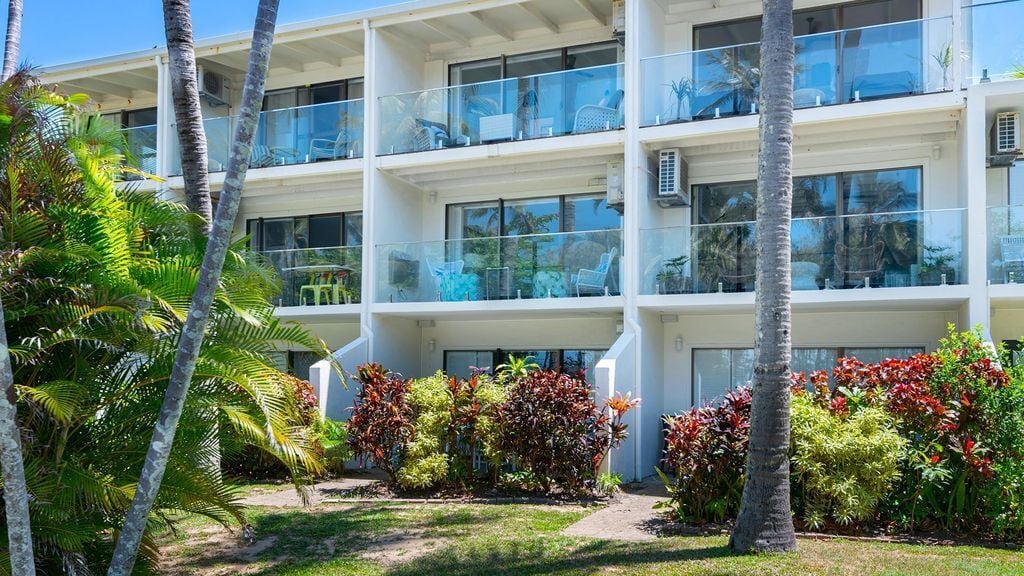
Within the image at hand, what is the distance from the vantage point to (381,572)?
929cm

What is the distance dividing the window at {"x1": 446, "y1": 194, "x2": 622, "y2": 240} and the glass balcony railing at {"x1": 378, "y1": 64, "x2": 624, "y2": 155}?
1.96 meters

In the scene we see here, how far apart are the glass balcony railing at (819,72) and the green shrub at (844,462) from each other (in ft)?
18.7

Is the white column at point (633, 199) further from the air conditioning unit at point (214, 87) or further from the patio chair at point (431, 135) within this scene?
the air conditioning unit at point (214, 87)

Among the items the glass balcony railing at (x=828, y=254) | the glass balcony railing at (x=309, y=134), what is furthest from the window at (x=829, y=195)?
the glass balcony railing at (x=309, y=134)

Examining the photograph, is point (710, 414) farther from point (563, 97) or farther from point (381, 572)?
point (563, 97)

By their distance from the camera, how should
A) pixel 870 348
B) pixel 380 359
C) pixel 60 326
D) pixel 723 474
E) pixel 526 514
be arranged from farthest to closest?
pixel 380 359, pixel 870 348, pixel 526 514, pixel 723 474, pixel 60 326

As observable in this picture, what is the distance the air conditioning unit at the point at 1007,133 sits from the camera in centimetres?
1430

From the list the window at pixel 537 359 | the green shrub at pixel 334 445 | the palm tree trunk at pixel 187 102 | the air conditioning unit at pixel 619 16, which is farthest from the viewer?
the window at pixel 537 359

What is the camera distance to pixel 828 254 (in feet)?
48.0

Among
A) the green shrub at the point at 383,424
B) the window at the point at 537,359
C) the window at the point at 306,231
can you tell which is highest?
the window at the point at 306,231

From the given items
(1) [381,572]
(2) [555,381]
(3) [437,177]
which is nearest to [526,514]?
(2) [555,381]

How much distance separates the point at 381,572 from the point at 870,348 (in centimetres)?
1052

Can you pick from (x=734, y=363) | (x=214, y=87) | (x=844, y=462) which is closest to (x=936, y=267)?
(x=734, y=363)

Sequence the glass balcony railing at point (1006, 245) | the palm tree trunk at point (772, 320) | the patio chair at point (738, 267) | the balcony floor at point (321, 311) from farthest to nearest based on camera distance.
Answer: the balcony floor at point (321, 311) → the patio chair at point (738, 267) → the glass balcony railing at point (1006, 245) → the palm tree trunk at point (772, 320)
